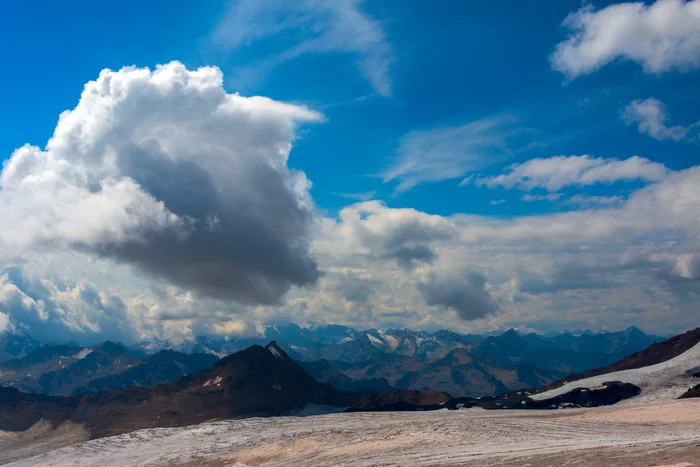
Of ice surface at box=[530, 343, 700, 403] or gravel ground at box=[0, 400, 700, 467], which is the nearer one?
gravel ground at box=[0, 400, 700, 467]

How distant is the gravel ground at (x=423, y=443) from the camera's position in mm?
51594

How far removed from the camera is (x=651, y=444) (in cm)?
5241

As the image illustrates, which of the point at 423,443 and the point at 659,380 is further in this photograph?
the point at 659,380

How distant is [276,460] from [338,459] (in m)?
9.32

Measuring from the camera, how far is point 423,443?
66000 mm

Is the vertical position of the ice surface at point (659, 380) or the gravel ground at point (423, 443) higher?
the gravel ground at point (423, 443)

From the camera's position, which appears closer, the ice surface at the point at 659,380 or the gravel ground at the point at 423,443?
the gravel ground at the point at 423,443

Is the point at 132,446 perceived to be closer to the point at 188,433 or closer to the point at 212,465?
the point at 188,433

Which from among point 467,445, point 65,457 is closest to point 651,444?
point 467,445

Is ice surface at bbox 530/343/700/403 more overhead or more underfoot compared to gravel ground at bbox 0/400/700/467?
more underfoot

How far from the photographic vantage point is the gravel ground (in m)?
51.6

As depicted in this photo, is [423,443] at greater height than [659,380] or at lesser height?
greater

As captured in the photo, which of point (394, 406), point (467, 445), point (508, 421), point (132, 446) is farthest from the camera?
point (394, 406)

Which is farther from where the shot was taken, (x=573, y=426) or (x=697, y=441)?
(x=573, y=426)
